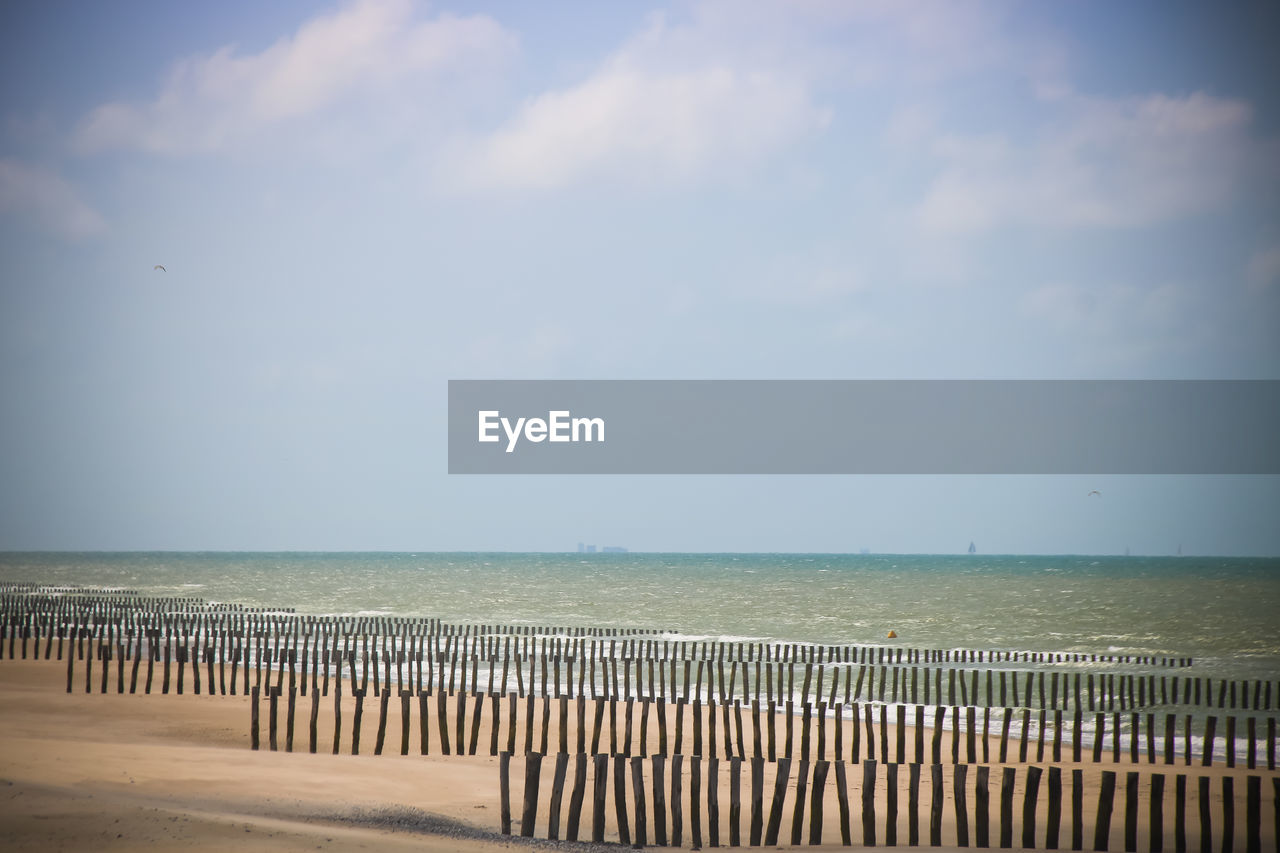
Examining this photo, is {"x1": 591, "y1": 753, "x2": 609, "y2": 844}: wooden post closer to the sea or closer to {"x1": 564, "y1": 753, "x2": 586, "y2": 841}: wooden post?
{"x1": 564, "y1": 753, "x2": 586, "y2": 841}: wooden post

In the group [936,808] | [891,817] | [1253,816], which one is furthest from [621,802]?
[1253,816]

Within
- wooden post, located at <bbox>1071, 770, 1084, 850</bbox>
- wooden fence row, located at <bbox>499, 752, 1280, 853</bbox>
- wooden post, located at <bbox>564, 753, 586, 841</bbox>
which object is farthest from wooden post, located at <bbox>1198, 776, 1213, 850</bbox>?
wooden post, located at <bbox>564, 753, 586, 841</bbox>

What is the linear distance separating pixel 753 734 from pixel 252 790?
28.3ft

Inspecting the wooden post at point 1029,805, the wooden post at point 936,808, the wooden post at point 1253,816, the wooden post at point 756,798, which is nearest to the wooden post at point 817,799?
the wooden post at point 756,798

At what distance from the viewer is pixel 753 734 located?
18500mm

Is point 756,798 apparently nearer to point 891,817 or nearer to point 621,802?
point 621,802

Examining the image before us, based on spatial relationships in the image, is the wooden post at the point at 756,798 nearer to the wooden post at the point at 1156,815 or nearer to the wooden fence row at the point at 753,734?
the wooden fence row at the point at 753,734

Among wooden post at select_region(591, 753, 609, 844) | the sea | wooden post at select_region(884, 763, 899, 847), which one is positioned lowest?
the sea

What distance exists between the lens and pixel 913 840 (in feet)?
41.0

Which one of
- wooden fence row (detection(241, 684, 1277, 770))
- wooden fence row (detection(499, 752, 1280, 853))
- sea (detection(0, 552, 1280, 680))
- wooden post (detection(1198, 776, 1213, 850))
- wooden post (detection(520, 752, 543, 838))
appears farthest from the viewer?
sea (detection(0, 552, 1280, 680))

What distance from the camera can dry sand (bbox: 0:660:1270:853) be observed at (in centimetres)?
1000

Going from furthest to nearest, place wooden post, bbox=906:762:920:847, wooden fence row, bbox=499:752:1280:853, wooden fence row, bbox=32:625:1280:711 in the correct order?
wooden fence row, bbox=32:625:1280:711 < wooden post, bbox=906:762:920:847 < wooden fence row, bbox=499:752:1280:853

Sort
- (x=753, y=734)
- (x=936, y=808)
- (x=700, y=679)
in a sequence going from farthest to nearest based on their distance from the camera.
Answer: (x=700, y=679), (x=753, y=734), (x=936, y=808)

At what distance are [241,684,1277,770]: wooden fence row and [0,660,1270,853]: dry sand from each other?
1.16 feet
